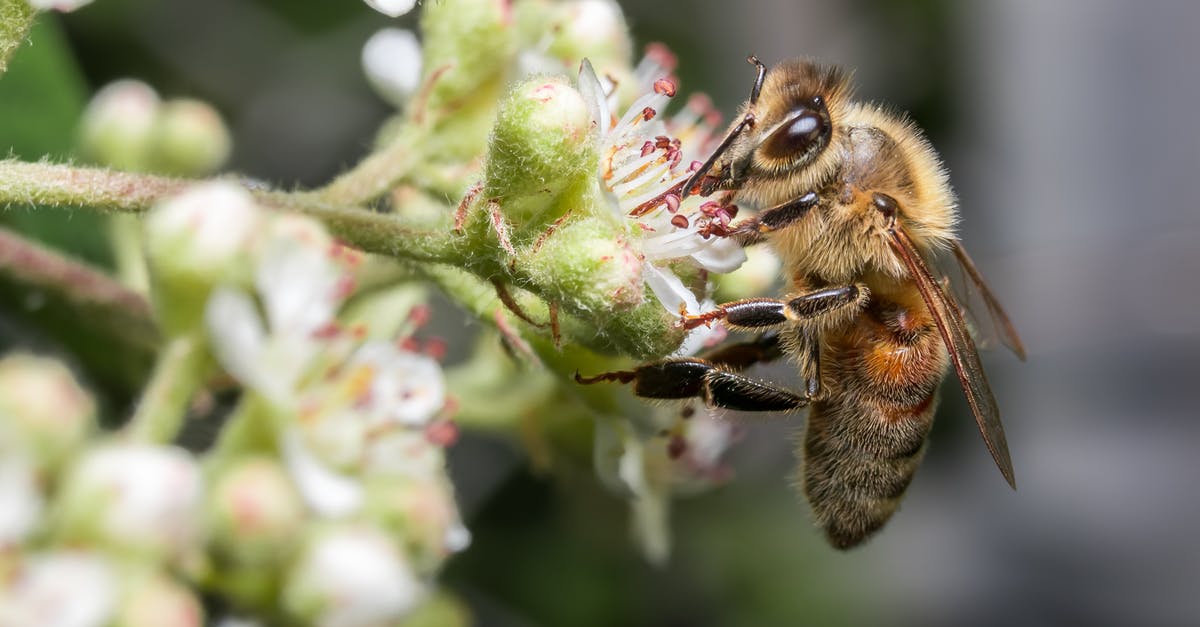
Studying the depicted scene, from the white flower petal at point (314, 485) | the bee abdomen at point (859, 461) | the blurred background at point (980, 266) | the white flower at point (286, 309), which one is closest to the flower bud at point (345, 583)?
the white flower petal at point (314, 485)

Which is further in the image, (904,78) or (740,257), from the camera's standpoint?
(904,78)

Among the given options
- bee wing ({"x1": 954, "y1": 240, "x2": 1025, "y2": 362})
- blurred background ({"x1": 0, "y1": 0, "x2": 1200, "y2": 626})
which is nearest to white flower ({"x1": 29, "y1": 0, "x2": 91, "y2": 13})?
blurred background ({"x1": 0, "y1": 0, "x2": 1200, "y2": 626})

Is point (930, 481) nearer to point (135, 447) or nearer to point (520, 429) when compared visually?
point (520, 429)

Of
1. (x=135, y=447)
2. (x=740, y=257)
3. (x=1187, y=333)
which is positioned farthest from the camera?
(x=1187, y=333)

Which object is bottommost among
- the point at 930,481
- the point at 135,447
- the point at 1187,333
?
the point at 1187,333

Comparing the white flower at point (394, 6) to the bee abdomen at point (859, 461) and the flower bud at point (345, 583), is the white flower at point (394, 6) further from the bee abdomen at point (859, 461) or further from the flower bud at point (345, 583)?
the bee abdomen at point (859, 461)

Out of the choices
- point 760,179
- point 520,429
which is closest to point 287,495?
point 520,429

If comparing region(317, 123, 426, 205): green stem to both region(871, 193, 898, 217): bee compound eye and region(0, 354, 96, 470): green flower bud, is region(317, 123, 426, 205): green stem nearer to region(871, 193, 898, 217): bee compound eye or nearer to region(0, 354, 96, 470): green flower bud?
region(0, 354, 96, 470): green flower bud
